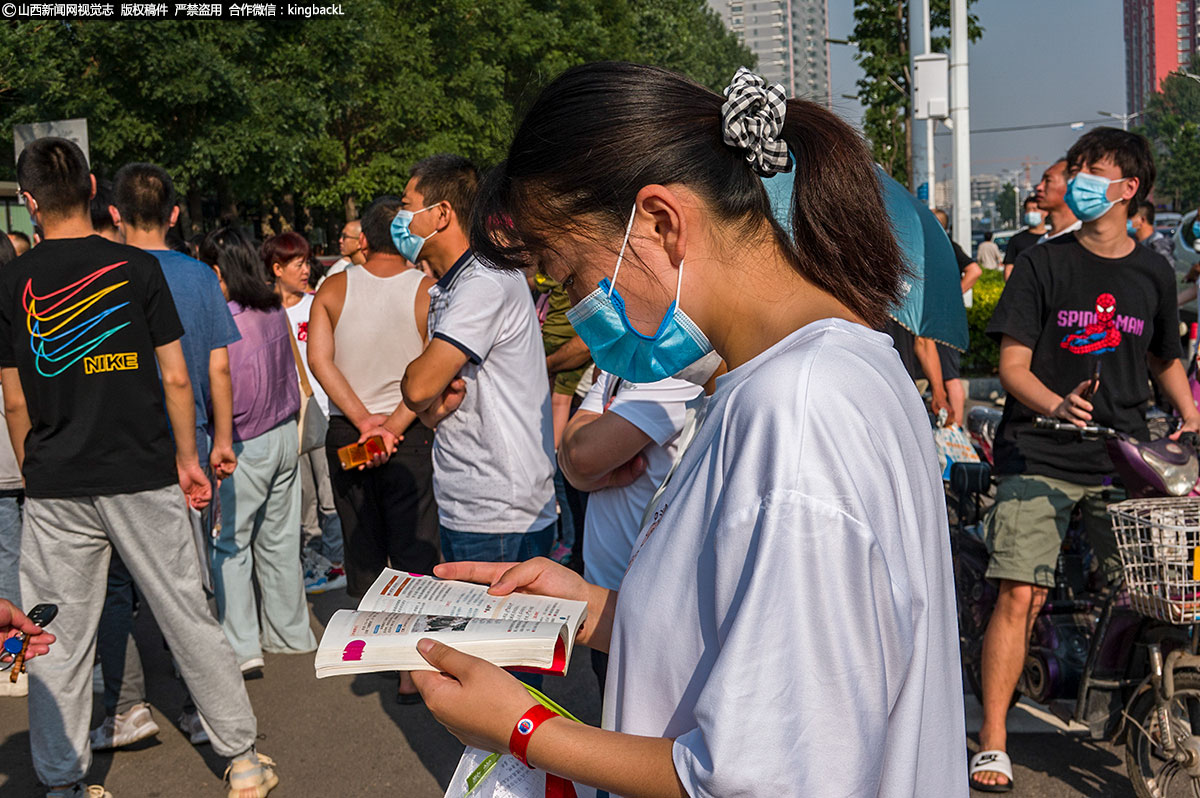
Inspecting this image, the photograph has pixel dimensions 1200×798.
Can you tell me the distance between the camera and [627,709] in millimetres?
1468

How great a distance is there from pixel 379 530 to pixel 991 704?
2.75 m

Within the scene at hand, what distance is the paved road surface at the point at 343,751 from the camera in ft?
13.8

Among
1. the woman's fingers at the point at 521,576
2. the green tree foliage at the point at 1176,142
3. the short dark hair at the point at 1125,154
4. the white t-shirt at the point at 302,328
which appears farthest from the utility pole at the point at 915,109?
the green tree foliage at the point at 1176,142

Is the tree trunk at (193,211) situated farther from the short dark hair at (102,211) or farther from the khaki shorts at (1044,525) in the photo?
the khaki shorts at (1044,525)

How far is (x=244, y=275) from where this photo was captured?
5.62 m

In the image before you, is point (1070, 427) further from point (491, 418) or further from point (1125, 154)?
point (491, 418)

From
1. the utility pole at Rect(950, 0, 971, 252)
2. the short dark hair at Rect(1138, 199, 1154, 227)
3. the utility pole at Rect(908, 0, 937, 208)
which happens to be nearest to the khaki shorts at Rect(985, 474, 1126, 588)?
the short dark hair at Rect(1138, 199, 1154, 227)

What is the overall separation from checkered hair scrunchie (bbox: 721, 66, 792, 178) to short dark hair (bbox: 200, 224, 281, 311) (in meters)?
4.49

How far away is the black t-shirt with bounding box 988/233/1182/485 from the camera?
4.00 m

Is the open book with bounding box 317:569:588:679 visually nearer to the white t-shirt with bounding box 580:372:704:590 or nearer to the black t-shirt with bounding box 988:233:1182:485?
the white t-shirt with bounding box 580:372:704:590

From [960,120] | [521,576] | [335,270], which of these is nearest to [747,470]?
[521,576]

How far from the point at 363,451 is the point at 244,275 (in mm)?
1377

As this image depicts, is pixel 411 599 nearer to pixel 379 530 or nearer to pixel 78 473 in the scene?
pixel 78 473

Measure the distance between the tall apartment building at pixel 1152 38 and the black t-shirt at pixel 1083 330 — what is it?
14419 cm
